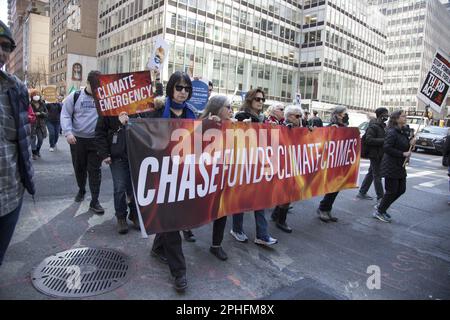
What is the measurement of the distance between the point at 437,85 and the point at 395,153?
114 inches

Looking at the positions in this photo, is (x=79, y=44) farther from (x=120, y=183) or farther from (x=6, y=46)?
(x=6, y=46)

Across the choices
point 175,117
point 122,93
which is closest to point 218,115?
point 175,117

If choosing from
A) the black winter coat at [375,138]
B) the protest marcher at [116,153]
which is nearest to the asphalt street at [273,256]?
the protest marcher at [116,153]

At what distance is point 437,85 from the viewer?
7.68 m

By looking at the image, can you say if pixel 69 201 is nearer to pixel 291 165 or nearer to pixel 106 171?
pixel 106 171

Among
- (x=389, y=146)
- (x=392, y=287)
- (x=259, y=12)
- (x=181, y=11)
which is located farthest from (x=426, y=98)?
Answer: (x=259, y=12)

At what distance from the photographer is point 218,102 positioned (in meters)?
4.19

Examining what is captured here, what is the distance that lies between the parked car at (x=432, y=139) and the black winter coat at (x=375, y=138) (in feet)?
54.8

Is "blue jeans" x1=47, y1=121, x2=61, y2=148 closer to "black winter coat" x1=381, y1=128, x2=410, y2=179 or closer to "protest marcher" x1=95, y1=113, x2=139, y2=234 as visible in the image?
"protest marcher" x1=95, y1=113, x2=139, y2=234

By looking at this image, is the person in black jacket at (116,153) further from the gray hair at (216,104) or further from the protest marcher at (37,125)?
the protest marcher at (37,125)

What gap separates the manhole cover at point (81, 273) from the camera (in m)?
3.23

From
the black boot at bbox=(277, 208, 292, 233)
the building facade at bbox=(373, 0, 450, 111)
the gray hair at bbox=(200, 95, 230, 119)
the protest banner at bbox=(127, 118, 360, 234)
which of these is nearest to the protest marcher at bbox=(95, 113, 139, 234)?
the gray hair at bbox=(200, 95, 230, 119)

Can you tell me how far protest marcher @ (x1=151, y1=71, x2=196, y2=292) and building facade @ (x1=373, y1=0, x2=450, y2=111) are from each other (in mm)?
114633

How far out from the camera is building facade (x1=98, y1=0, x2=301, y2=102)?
44.0m
